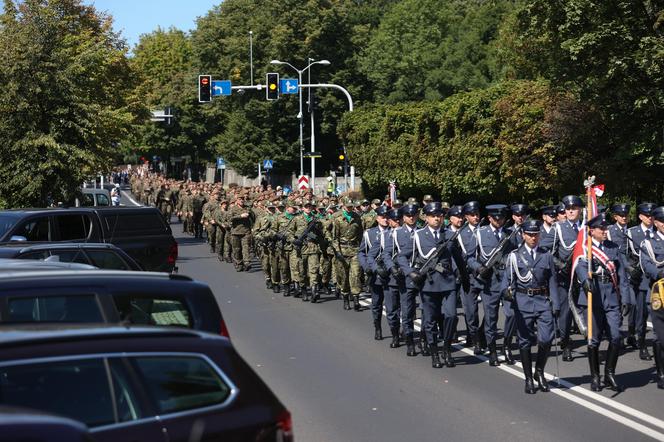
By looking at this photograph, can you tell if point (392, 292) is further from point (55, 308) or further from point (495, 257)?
point (55, 308)

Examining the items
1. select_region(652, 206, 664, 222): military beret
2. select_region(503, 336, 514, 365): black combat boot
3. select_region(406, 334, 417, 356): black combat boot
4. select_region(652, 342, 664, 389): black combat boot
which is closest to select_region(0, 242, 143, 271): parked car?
select_region(406, 334, 417, 356): black combat boot

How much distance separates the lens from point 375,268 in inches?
604

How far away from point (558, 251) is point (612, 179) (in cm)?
1273

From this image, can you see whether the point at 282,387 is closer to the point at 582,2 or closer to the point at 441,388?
the point at 441,388

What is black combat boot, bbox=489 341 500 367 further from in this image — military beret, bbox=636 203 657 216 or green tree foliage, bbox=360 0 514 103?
green tree foliage, bbox=360 0 514 103

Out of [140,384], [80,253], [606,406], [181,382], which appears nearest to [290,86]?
[80,253]

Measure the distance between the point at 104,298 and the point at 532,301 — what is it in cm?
593

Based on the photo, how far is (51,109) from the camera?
3195 centimetres

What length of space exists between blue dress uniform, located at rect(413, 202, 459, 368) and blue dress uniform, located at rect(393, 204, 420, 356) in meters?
0.26

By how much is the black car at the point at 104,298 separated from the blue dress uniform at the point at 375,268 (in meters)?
8.09

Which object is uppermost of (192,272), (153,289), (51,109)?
(51,109)

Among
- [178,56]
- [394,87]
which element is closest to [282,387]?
[394,87]

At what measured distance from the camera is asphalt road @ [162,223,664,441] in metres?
9.52

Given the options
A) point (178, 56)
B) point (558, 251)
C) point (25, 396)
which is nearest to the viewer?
point (25, 396)
